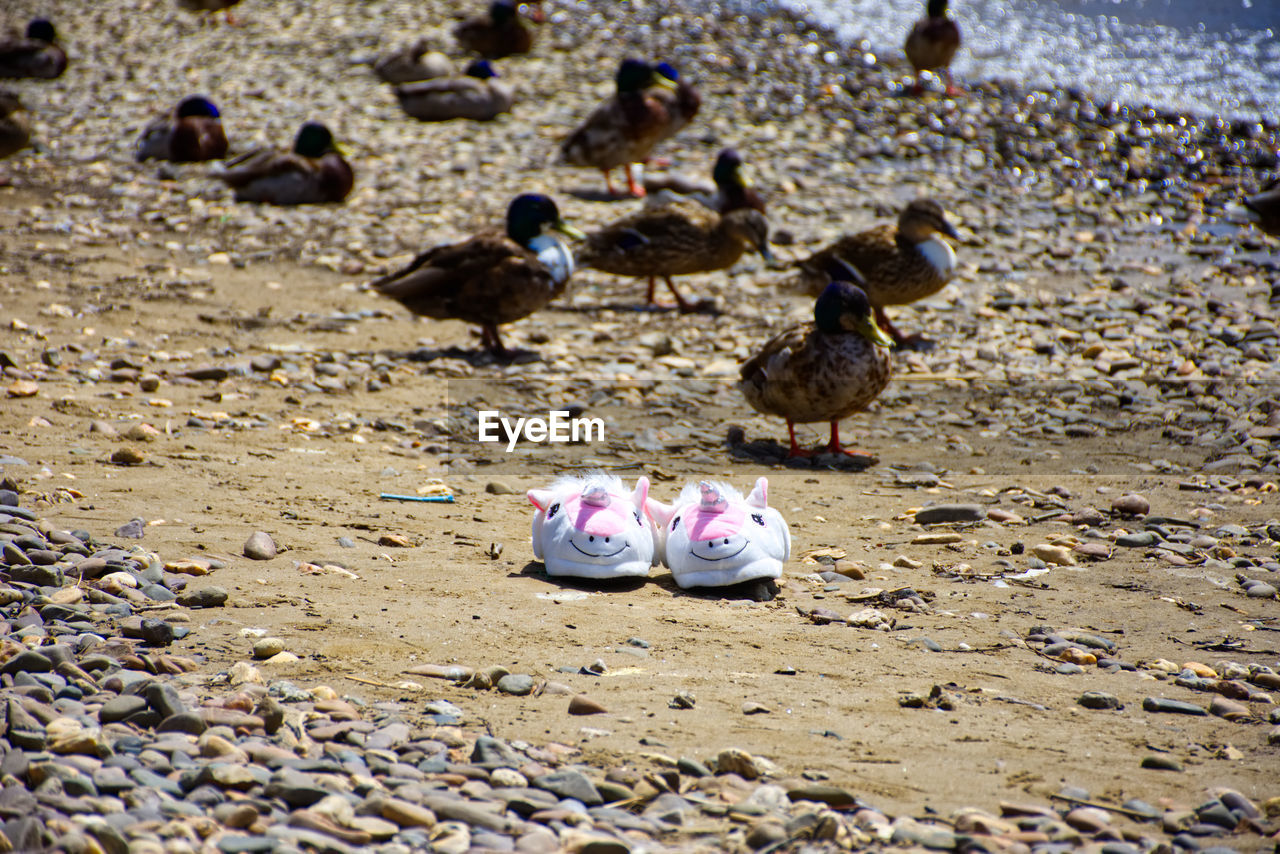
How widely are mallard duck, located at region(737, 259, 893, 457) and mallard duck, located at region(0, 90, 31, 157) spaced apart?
11.3 meters

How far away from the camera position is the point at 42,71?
18125 millimetres

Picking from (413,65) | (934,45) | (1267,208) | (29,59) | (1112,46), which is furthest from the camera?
(1112,46)

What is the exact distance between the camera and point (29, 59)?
18.1 metres

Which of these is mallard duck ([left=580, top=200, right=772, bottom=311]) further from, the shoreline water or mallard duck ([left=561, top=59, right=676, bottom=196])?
the shoreline water

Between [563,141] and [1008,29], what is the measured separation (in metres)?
11.1

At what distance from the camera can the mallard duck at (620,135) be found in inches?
539

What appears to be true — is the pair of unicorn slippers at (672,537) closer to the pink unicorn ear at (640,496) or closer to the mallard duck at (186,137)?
the pink unicorn ear at (640,496)

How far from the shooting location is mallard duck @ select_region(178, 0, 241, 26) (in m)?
21.1

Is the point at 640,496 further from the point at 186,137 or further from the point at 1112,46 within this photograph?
the point at 1112,46

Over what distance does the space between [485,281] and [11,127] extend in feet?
28.1

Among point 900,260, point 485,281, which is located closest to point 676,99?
point 900,260

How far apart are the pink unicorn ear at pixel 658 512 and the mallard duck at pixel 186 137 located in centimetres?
1104

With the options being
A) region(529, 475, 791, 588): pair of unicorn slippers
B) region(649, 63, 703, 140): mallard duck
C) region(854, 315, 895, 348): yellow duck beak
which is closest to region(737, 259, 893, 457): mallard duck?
region(854, 315, 895, 348): yellow duck beak

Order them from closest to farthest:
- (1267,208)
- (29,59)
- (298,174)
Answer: (1267,208) < (298,174) < (29,59)
